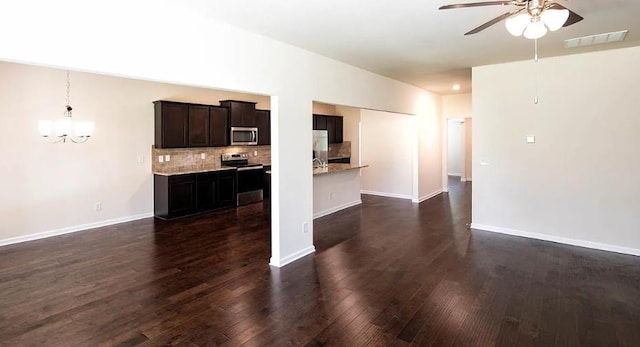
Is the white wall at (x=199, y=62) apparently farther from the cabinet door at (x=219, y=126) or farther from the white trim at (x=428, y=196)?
the white trim at (x=428, y=196)

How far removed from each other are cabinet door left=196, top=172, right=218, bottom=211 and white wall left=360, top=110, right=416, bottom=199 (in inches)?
162

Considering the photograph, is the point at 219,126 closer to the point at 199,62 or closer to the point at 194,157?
the point at 194,157

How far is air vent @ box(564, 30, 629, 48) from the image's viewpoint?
12.5 ft

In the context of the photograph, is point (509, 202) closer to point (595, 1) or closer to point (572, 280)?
point (572, 280)

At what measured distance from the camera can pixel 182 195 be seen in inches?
259

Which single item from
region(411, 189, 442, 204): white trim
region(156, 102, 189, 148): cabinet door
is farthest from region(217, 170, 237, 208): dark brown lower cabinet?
region(411, 189, 442, 204): white trim

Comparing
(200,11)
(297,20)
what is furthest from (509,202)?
(200,11)

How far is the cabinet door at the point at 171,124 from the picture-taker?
6.41 metres

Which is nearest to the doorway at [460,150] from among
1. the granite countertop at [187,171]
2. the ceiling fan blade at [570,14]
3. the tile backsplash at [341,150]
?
the tile backsplash at [341,150]

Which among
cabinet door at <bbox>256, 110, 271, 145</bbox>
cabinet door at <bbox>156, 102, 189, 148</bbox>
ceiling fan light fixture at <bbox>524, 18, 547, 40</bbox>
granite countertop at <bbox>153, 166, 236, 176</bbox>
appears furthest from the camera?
cabinet door at <bbox>256, 110, 271, 145</bbox>

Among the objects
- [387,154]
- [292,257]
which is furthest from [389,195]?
[292,257]

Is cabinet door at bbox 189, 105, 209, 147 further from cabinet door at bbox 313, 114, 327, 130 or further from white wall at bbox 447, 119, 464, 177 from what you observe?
white wall at bbox 447, 119, 464, 177

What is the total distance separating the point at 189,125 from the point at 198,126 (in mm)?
213

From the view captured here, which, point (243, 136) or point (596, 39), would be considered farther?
point (243, 136)
